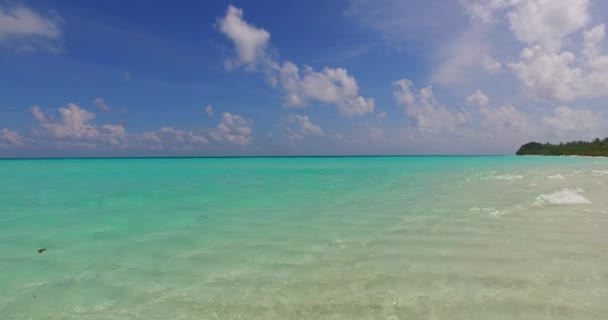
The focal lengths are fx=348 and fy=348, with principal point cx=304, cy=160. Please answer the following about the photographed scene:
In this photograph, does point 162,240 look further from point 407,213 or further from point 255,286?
point 407,213

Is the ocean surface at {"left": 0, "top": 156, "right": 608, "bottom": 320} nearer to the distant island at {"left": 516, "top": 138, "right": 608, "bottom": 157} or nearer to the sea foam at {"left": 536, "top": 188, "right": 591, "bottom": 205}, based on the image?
the sea foam at {"left": 536, "top": 188, "right": 591, "bottom": 205}

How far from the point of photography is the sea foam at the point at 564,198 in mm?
11977

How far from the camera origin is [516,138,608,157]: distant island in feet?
315

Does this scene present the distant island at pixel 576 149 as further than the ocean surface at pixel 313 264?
Yes

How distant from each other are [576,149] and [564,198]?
410 feet

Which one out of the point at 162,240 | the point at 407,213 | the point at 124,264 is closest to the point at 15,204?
the point at 162,240

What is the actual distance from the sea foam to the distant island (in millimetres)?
97735

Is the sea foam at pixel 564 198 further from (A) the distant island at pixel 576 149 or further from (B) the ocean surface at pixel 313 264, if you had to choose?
(A) the distant island at pixel 576 149

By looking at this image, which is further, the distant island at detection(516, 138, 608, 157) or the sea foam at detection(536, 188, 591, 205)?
the distant island at detection(516, 138, 608, 157)

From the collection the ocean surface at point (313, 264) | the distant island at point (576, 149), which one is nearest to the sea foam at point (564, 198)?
the ocean surface at point (313, 264)

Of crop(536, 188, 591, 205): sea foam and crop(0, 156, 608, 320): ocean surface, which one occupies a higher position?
crop(536, 188, 591, 205): sea foam

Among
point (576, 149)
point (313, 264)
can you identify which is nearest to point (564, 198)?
point (313, 264)

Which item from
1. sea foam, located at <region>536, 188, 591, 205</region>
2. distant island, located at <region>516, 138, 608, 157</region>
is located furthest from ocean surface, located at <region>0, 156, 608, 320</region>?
distant island, located at <region>516, 138, 608, 157</region>

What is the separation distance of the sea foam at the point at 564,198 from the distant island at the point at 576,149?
97735 mm
